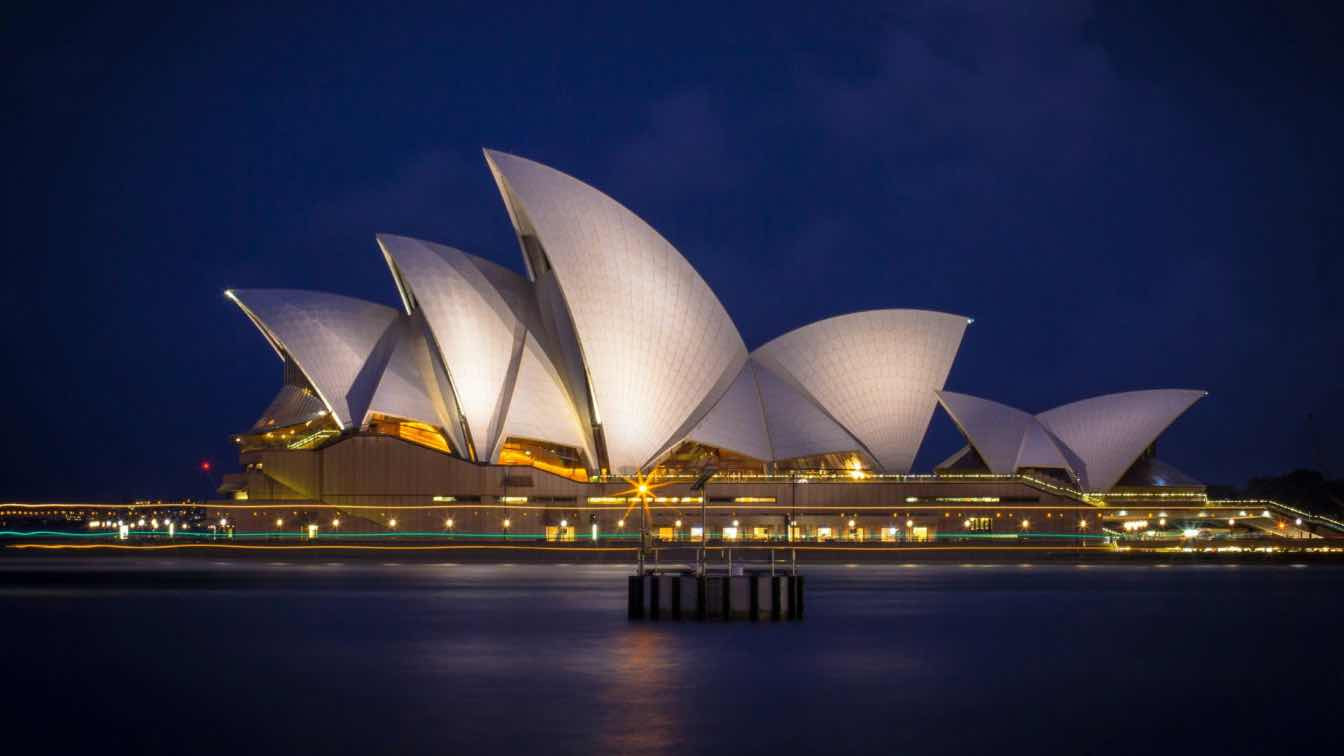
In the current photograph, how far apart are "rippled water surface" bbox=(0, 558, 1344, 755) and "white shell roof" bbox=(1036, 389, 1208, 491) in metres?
46.2

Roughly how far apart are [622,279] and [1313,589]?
34.6m

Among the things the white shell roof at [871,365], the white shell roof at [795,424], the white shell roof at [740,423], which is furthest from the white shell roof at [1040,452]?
the white shell roof at [740,423]

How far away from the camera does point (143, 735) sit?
14125mm

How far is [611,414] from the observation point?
2702 inches

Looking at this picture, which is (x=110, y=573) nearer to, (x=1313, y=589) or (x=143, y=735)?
(x=143, y=735)

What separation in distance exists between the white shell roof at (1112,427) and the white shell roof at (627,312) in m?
22.1

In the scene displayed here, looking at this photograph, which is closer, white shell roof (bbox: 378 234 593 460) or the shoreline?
the shoreline

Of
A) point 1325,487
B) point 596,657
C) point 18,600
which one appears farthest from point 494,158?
point 1325,487

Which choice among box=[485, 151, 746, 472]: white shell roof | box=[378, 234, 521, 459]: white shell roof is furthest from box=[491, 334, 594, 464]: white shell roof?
box=[485, 151, 746, 472]: white shell roof

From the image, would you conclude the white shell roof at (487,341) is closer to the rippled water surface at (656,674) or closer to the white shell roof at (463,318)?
the white shell roof at (463,318)

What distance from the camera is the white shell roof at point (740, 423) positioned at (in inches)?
2803

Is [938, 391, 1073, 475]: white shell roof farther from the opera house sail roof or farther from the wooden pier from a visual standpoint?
the wooden pier

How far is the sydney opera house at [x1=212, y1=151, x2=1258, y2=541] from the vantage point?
66.1 m

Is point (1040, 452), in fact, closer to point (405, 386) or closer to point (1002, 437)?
point (1002, 437)
